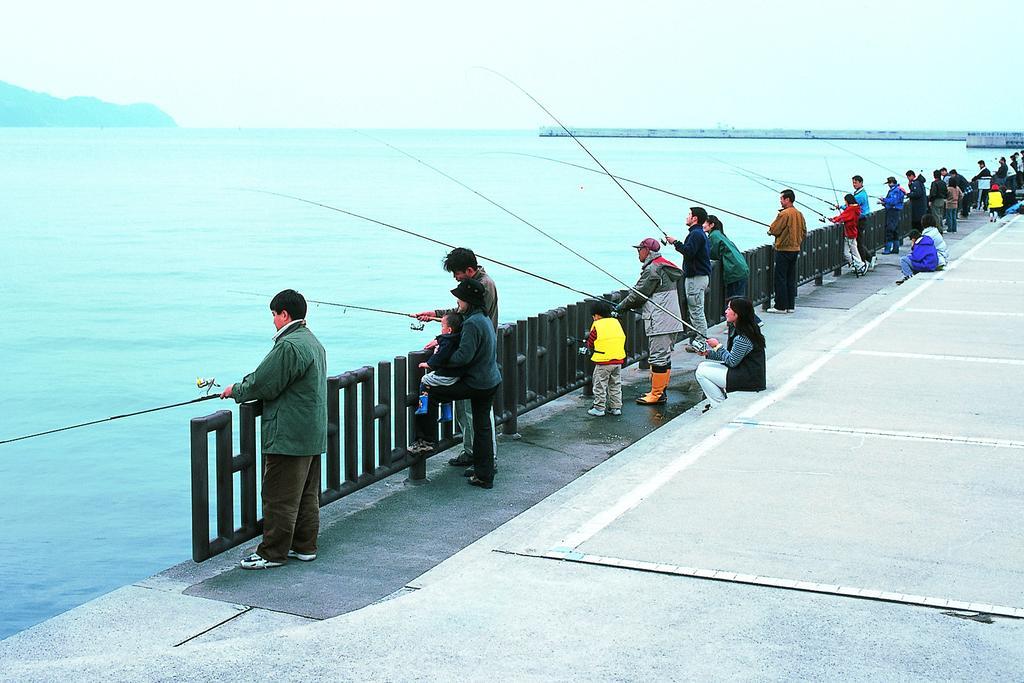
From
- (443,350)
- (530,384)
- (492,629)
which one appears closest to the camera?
(492,629)

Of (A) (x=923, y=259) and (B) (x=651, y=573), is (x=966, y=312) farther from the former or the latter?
(B) (x=651, y=573)

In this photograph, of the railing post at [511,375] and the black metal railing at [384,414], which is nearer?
the black metal railing at [384,414]

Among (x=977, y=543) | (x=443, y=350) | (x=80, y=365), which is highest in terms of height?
(x=443, y=350)

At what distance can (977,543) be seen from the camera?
704cm

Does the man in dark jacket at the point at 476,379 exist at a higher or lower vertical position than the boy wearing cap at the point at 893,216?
lower

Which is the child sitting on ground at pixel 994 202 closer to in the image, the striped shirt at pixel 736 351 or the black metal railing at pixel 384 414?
the black metal railing at pixel 384 414

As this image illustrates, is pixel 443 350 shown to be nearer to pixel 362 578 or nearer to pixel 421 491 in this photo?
pixel 421 491

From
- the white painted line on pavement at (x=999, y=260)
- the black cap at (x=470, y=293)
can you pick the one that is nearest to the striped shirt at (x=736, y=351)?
the black cap at (x=470, y=293)

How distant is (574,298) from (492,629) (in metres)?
33.0

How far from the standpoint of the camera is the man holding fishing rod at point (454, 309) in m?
8.44

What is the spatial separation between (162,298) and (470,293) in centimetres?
2945

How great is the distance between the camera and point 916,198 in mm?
28422

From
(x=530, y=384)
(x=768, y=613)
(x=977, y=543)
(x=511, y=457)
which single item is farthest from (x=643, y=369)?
(x=768, y=613)

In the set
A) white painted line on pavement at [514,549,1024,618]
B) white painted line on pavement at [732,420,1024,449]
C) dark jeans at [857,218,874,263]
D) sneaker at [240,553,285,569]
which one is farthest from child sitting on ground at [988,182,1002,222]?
sneaker at [240,553,285,569]
